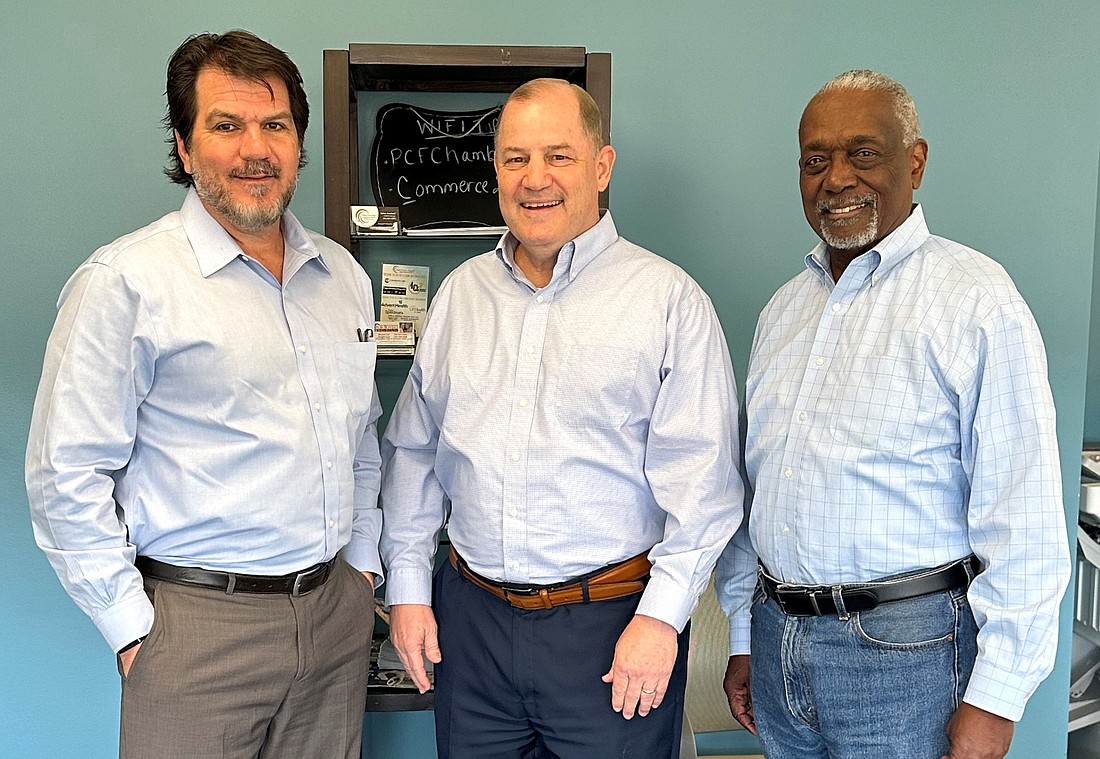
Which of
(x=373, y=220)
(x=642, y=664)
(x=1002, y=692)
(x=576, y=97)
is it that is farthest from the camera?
(x=373, y=220)

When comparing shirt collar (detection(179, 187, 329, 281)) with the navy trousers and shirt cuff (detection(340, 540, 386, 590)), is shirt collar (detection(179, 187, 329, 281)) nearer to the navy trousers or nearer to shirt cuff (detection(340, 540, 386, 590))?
shirt cuff (detection(340, 540, 386, 590))

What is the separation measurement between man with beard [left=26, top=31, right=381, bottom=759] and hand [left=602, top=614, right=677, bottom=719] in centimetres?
53

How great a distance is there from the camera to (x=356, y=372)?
1.83 meters

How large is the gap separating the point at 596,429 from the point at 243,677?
2.48ft

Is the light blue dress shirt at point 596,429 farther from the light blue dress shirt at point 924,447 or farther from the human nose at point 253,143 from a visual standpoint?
the human nose at point 253,143

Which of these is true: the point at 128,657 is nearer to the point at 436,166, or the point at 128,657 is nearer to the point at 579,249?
the point at 579,249

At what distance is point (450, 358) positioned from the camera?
5.97ft

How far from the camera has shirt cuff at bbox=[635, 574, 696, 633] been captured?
64.4 inches

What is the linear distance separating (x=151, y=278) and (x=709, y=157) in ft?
5.02

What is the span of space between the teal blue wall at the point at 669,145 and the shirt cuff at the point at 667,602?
3.67 ft

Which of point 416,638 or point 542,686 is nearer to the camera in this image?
point 542,686

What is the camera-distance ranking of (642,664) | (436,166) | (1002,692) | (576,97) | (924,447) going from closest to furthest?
(1002,692), (924,447), (642,664), (576,97), (436,166)

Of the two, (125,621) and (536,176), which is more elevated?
(536,176)

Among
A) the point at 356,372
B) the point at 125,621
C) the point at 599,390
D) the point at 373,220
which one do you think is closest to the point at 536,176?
the point at 599,390
